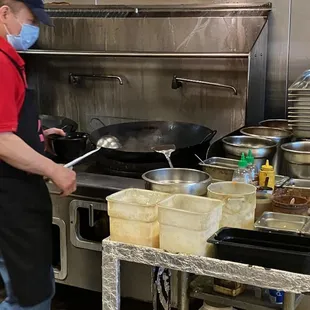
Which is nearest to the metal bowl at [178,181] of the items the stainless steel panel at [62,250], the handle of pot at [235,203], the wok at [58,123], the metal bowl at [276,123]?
the handle of pot at [235,203]

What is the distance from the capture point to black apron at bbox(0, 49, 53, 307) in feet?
5.52

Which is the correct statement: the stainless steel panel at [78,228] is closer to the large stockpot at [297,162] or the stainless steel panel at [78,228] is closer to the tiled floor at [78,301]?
the tiled floor at [78,301]

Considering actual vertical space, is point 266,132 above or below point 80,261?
above

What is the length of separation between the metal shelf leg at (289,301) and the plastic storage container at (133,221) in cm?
41

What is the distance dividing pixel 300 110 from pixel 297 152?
296 mm

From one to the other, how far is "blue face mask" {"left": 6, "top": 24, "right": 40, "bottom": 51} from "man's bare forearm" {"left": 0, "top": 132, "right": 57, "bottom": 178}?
0.30 metres

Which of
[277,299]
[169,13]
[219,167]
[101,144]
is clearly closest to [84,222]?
[101,144]

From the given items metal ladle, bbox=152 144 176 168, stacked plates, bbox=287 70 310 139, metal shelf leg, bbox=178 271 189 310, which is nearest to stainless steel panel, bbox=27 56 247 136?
stacked plates, bbox=287 70 310 139

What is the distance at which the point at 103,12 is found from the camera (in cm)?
280

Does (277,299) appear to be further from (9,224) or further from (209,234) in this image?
(9,224)

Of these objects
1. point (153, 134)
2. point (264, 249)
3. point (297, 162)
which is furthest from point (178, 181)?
point (153, 134)

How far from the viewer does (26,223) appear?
1.72 metres

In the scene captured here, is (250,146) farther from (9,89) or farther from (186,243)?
(9,89)

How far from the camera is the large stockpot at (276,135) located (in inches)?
77.0
